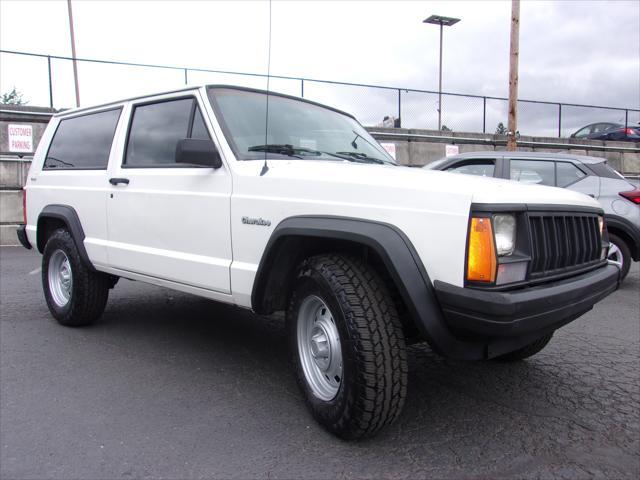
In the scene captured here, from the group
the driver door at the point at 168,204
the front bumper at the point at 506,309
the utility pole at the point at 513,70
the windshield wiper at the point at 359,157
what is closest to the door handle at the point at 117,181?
the driver door at the point at 168,204

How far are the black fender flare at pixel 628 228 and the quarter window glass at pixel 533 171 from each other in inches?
32.3

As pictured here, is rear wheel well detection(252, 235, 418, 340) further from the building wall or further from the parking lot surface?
the building wall

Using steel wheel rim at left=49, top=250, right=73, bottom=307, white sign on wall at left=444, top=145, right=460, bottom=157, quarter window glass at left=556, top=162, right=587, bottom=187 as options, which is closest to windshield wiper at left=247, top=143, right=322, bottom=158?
steel wheel rim at left=49, top=250, right=73, bottom=307

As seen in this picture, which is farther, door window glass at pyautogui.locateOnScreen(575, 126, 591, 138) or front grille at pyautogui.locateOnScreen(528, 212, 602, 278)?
door window glass at pyautogui.locateOnScreen(575, 126, 591, 138)

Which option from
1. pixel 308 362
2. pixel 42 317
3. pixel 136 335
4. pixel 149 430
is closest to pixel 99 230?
pixel 136 335

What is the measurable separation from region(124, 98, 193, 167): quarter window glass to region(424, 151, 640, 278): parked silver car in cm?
426

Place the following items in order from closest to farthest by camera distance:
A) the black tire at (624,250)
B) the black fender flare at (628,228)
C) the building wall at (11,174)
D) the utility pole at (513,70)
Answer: the black fender flare at (628,228), the black tire at (624,250), the building wall at (11,174), the utility pole at (513,70)

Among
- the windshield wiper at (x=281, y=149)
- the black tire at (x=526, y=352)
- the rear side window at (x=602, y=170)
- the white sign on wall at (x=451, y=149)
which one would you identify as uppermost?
the white sign on wall at (x=451, y=149)

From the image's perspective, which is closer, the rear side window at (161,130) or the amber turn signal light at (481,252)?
the amber turn signal light at (481,252)

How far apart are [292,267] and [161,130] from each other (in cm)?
161

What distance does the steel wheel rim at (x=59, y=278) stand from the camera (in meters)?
4.74

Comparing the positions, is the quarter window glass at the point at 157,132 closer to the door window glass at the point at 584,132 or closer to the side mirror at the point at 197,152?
the side mirror at the point at 197,152

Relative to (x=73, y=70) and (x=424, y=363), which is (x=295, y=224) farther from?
(x=73, y=70)

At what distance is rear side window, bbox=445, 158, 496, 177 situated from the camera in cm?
673
